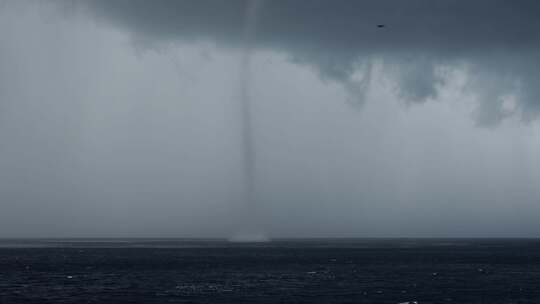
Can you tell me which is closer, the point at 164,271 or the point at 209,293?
the point at 209,293

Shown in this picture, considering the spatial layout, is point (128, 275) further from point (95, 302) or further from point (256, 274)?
point (95, 302)

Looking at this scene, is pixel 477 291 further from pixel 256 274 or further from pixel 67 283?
pixel 67 283

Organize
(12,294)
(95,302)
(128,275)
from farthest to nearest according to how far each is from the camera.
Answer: (128,275), (12,294), (95,302)

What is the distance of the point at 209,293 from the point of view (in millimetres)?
105438

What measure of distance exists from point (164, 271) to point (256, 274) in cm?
2346

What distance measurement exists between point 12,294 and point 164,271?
5535 cm

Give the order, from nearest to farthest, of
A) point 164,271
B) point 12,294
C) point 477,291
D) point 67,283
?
point 12,294 < point 477,291 < point 67,283 < point 164,271

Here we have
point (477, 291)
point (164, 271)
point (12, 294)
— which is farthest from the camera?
point (164, 271)

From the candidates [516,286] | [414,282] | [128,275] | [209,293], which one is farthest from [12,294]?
[516,286]

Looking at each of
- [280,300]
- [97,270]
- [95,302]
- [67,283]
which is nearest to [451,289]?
[280,300]

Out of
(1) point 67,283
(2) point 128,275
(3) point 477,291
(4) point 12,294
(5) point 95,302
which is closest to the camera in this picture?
(5) point 95,302

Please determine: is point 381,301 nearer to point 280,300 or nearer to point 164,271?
point 280,300

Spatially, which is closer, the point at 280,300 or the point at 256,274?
the point at 280,300

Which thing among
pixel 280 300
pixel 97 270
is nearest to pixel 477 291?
pixel 280 300
